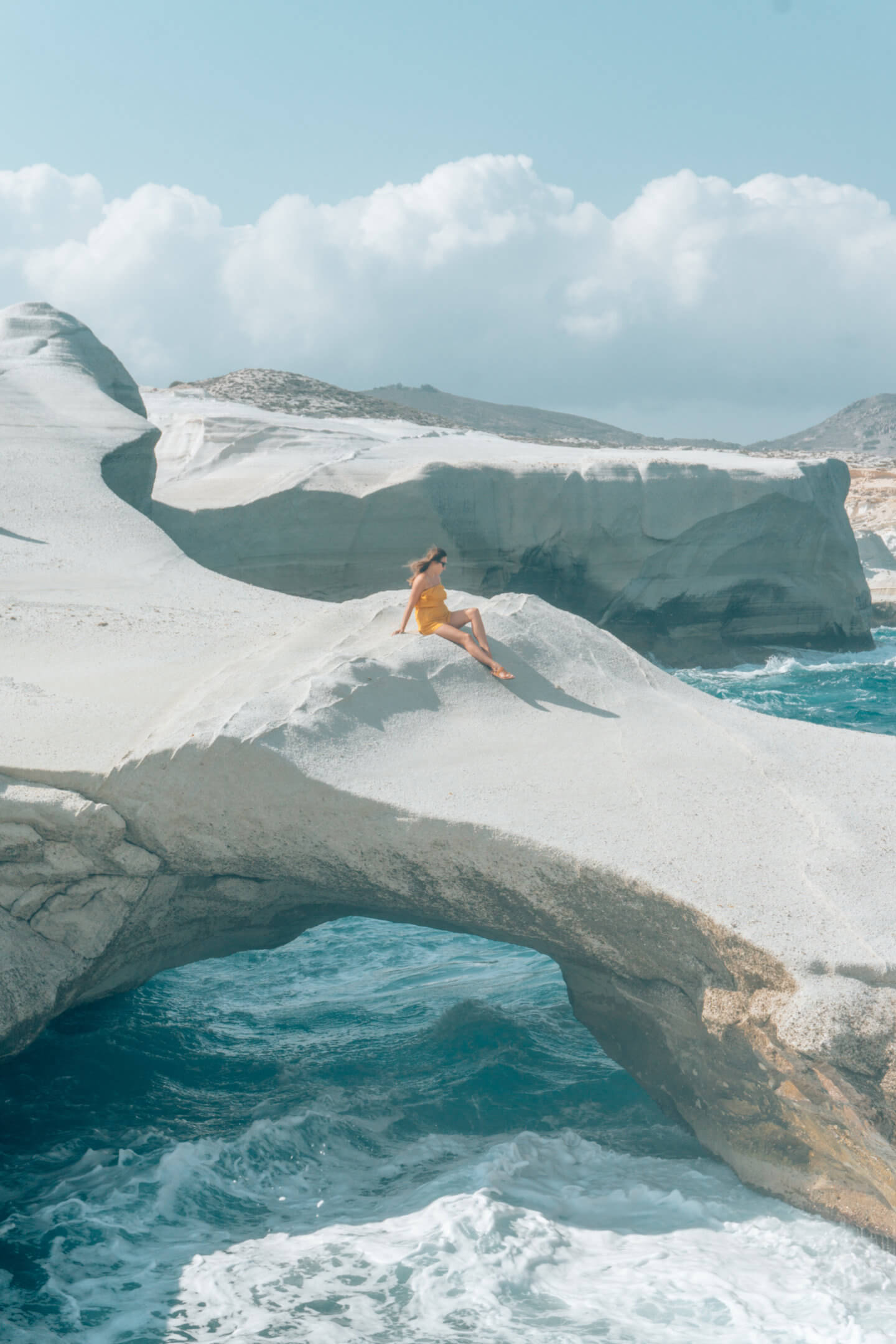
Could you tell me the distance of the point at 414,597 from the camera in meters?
6.74

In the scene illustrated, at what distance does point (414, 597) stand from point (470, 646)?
50 centimetres

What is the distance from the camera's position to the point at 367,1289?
474 centimetres

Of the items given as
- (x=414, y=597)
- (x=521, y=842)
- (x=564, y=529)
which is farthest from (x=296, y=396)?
(x=521, y=842)

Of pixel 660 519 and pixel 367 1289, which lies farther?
pixel 660 519

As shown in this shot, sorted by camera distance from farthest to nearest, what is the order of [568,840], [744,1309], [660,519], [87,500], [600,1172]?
[660,519] → [87,500] → [600,1172] → [568,840] → [744,1309]

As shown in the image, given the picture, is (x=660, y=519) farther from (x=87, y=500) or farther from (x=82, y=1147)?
(x=82, y=1147)

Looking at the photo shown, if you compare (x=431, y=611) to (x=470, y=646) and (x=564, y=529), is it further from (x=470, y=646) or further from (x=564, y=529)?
(x=564, y=529)

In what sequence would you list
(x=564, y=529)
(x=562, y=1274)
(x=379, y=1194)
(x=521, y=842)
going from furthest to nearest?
(x=564, y=529) < (x=379, y=1194) < (x=521, y=842) < (x=562, y=1274)

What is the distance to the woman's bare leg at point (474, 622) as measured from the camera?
21.5 feet

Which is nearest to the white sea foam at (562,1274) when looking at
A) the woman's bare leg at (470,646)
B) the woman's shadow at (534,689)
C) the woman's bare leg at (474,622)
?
the woman's shadow at (534,689)

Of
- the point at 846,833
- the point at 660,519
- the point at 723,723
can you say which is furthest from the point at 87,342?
the point at 846,833

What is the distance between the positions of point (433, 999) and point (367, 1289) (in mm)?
3227

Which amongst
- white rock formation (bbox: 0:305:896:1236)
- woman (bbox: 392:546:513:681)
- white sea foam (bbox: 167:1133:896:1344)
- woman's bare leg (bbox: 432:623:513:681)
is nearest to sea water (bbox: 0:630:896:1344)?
white sea foam (bbox: 167:1133:896:1344)

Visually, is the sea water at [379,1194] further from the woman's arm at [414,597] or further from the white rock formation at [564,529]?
the white rock formation at [564,529]
